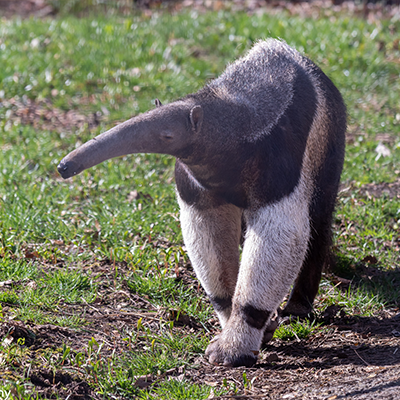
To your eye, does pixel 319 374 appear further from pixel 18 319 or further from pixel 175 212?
pixel 175 212

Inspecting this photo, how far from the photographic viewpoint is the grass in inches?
154

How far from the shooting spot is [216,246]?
3.89 metres

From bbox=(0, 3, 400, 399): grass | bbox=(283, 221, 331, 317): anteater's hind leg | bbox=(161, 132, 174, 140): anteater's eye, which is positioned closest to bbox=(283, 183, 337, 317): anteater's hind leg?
bbox=(283, 221, 331, 317): anteater's hind leg

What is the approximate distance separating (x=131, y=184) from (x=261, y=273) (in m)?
2.88

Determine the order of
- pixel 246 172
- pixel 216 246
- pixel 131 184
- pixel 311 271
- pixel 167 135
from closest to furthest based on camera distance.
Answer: pixel 167 135, pixel 246 172, pixel 216 246, pixel 311 271, pixel 131 184

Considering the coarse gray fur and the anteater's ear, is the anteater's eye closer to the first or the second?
the coarse gray fur

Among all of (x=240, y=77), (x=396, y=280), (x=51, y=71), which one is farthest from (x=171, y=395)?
(x=51, y=71)

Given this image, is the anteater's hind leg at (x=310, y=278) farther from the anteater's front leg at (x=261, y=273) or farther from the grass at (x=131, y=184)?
the anteater's front leg at (x=261, y=273)

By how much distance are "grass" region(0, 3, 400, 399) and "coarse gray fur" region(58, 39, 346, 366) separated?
0.48 metres

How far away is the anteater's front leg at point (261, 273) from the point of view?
351 cm

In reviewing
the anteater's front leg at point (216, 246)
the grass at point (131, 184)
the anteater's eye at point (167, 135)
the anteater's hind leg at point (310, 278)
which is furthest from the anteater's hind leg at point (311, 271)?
the anteater's eye at point (167, 135)

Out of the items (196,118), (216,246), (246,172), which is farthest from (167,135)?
(216,246)

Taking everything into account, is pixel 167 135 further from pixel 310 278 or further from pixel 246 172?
pixel 310 278

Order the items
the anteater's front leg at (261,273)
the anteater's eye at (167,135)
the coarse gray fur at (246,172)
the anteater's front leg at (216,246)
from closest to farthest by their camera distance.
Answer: the anteater's eye at (167,135)
the coarse gray fur at (246,172)
the anteater's front leg at (261,273)
the anteater's front leg at (216,246)
